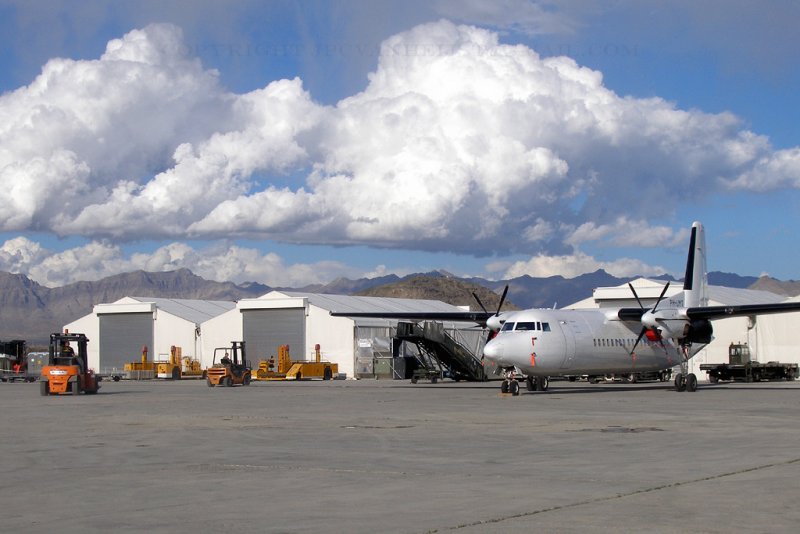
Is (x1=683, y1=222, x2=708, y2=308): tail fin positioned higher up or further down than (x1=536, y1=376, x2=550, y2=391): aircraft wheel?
higher up

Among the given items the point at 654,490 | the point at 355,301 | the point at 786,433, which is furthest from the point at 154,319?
the point at 654,490

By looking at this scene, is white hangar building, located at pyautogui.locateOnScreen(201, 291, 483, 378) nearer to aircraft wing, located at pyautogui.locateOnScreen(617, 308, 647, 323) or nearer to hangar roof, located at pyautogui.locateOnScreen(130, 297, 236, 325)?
hangar roof, located at pyautogui.locateOnScreen(130, 297, 236, 325)

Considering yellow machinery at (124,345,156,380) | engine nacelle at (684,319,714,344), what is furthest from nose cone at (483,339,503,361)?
yellow machinery at (124,345,156,380)

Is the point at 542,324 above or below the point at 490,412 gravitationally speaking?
above

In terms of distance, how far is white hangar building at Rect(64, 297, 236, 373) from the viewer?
78188 mm

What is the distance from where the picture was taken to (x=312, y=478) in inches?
494

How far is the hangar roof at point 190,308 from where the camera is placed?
80.1 metres

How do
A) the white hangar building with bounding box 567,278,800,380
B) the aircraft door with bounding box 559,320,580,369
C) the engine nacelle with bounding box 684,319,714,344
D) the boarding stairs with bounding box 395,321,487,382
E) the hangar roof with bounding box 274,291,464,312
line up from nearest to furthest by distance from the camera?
the aircraft door with bounding box 559,320,580,369 < the engine nacelle with bounding box 684,319,714,344 < the boarding stairs with bounding box 395,321,487,382 < the white hangar building with bounding box 567,278,800,380 < the hangar roof with bounding box 274,291,464,312

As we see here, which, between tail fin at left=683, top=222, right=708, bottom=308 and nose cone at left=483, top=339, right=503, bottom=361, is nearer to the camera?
nose cone at left=483, top=339, right=503, bottom=361

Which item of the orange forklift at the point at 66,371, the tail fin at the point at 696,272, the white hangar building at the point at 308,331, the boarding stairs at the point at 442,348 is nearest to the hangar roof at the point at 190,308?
the white hangar building at the point at 308,331

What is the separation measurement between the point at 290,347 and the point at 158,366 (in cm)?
951

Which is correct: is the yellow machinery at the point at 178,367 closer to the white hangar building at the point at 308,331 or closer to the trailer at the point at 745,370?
the white hangar building at the point at 308,331

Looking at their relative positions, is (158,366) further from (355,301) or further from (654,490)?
(654,490)

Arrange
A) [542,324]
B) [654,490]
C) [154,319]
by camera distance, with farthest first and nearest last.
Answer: [154,319] < [542,324] < [654,490]
